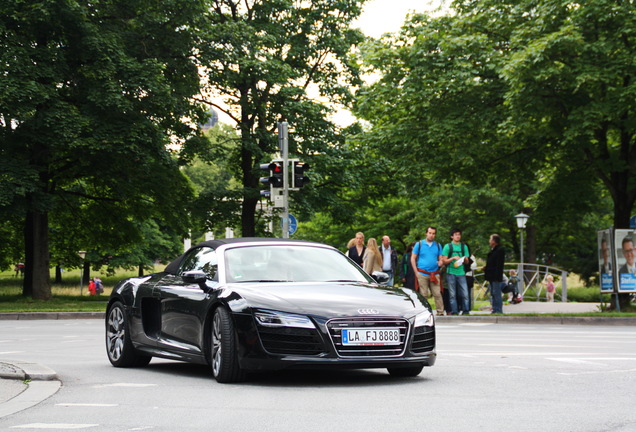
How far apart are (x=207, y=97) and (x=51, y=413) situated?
32.0 metres

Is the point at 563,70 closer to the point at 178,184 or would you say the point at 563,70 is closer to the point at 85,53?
the point at 85,53

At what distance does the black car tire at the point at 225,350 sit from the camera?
9.05m

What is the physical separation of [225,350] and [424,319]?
178 cm

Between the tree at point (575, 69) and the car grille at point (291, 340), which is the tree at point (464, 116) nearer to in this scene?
the tree at point (575, 69)

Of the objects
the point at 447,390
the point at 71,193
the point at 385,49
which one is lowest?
the point at 447,390

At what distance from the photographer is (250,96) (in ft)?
129

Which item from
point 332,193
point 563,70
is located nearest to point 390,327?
point 563,70

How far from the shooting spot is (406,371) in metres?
9.75

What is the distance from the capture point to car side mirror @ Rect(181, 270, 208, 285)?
981 cm

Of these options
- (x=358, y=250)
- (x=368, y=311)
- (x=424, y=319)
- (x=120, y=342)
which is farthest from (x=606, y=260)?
(x=368, y=311)

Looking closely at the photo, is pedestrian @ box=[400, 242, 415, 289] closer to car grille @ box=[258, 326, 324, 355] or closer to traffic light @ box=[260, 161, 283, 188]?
traffic light @ box=[260, 161, 283, 188]

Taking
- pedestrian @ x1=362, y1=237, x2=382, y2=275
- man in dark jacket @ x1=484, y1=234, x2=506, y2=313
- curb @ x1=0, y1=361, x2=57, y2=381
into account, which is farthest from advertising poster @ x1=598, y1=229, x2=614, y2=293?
curb @ x1=0, y1=361, x2=57, y2=381

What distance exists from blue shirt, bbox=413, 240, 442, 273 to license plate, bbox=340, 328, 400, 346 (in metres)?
13.1

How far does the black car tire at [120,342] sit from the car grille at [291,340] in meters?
2.83
